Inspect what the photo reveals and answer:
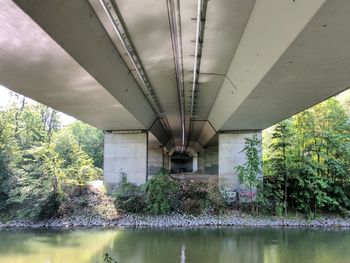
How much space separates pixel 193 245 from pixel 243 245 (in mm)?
1668

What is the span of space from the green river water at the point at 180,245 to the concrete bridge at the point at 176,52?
4432 mm

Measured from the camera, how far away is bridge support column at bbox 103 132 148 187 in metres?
17.4

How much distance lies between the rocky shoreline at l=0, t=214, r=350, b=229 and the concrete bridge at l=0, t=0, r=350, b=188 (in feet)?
15.7

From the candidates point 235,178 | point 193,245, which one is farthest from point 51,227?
point 235,178

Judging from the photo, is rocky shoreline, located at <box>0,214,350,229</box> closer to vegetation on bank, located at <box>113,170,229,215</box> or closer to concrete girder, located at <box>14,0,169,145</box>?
vegetation on bank, located at <box>113,170,229,215</box>

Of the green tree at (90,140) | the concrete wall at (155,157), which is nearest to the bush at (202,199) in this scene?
the concrete wall at (155,157)

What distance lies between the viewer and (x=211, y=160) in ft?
119

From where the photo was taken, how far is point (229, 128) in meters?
15.9

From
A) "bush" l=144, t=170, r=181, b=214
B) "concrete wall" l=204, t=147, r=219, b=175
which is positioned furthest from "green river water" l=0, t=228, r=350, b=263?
"concrete wall" l=204, t=147, r=219, b=175

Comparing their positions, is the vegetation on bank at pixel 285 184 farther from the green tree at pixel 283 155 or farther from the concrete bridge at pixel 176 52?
the concrete bridge at pixel 176 52

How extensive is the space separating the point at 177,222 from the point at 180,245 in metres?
3.30

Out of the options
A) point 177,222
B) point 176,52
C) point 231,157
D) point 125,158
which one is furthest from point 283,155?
point 176,52

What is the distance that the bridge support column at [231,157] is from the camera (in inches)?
651

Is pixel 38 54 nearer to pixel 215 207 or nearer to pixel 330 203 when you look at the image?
pixel 215 207
